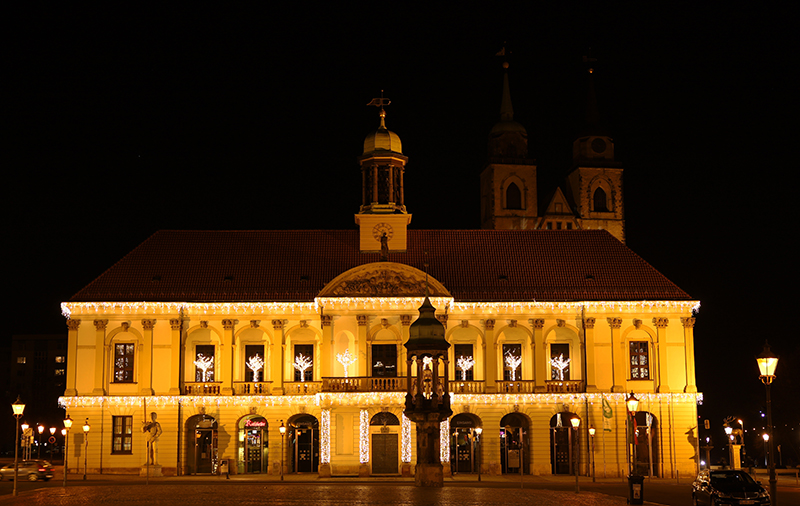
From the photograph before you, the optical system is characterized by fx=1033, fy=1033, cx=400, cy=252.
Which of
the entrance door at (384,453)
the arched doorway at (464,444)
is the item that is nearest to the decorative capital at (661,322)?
the arched doorway at (464,444)

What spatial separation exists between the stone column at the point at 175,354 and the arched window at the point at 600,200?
45.7 metres

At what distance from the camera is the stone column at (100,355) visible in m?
59.4

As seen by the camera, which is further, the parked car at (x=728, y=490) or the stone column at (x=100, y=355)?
the stone column at (x=100, y=355)

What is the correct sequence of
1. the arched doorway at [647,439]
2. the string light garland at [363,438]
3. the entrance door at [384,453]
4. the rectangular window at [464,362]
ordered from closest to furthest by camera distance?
the string light garland at [363,438], the entrance door at [384,453], the arched doorway at [647,439], the rectangular window at [464,362]

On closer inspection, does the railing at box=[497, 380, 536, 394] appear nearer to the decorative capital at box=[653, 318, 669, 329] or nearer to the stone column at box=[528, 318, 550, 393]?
the stone column at box=[528, 318, 550, 393]

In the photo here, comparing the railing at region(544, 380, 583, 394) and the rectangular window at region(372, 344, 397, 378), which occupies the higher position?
the rectangular window at region(372, 344, 397, 378)

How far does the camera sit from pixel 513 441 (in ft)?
198

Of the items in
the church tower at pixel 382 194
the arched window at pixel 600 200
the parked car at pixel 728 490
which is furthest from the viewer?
the arched window at pixel 600 200

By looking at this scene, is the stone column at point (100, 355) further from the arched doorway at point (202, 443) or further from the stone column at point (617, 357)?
the stone column at point (617, 357)

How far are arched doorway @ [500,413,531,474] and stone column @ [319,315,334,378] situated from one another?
10509 mm

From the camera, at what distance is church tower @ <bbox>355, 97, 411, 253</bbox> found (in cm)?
6391

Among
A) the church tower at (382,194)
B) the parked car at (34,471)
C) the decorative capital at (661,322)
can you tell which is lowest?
the parked car at (34,471)

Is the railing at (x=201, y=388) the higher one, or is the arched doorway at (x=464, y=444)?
the railing at (x=201, y=388)

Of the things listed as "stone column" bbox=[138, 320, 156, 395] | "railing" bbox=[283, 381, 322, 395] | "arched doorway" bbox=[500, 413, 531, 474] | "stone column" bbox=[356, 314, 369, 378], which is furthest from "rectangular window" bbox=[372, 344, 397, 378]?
"stone column" bbox=[138, 320, 156, 395]
